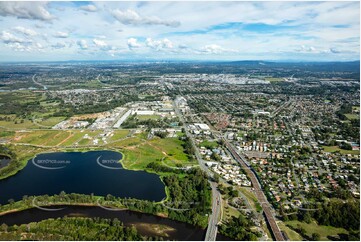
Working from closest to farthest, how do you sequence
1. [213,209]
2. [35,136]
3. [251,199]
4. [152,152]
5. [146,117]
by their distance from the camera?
[213,209], [251,199], [152,152], [35,136], [146,117]

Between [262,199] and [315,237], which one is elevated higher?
[262,199]

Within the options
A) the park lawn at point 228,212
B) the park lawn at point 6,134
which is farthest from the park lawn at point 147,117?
the park lawn at point 228,212

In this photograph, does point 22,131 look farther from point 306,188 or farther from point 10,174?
point 306,188

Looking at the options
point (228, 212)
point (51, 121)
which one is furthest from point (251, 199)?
point (51, 121)

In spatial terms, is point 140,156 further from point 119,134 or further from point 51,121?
point 51,121

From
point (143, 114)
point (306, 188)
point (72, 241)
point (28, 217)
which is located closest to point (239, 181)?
point (306, 188)

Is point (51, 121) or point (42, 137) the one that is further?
point (51, 121)

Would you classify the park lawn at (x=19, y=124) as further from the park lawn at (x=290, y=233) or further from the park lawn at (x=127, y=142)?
the park lawn at (x=290, y=233)
